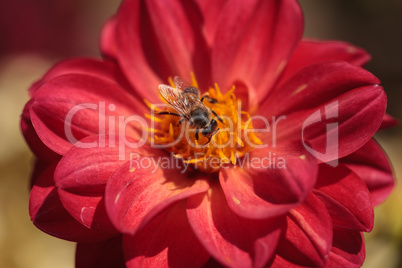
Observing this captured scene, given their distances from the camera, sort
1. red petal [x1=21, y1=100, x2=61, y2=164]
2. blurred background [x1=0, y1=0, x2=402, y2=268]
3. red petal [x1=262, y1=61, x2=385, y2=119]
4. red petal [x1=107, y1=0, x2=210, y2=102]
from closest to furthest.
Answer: red petal [x1=262, y1=61, x2=385, y2=119] → red petal [x1=21, y1=100, x2=61, y2=164] → red petal [x1=107, y1=0, x2=210, y2=102] → blurred background [x1=0, y1=0, x2=402, y2=268]

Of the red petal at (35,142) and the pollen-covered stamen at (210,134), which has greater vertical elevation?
the red petal at (35,142)

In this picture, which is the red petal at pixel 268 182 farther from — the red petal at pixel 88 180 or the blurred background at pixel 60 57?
the blurred background at pixel 60 57

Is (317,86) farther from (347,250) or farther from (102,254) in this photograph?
(102,254)

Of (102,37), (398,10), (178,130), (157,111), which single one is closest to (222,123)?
(178,130)

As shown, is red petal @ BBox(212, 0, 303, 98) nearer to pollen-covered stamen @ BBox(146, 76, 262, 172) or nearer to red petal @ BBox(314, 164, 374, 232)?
pollen-covered stamen @ BBox(146, 76, 262, 172)

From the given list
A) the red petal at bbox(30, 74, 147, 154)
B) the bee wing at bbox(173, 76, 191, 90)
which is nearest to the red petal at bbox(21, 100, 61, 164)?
the red petal at bbox(30, 74, 147, 154)

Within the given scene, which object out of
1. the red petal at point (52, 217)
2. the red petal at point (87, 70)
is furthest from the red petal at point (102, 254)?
the red petal at point (87, 70)
